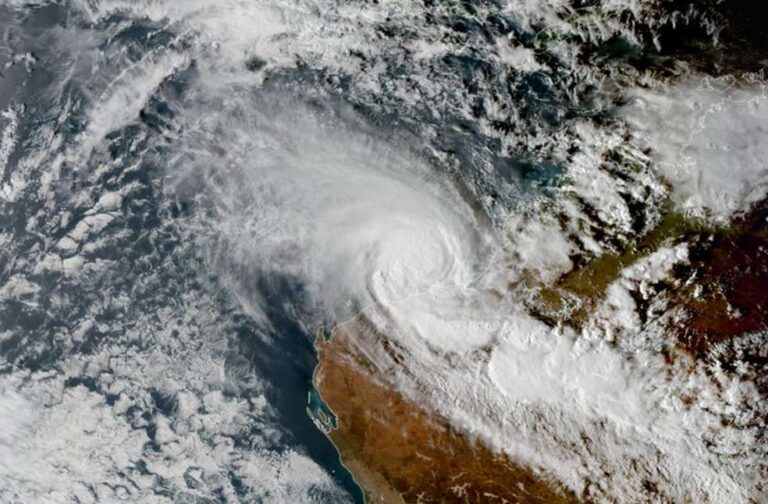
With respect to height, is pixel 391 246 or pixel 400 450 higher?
pixel 391 246

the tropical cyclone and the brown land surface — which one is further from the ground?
the tropical cyclone

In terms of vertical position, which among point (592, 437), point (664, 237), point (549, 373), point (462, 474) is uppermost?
point (664, 237)

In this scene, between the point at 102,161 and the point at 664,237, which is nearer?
the point at 664,237

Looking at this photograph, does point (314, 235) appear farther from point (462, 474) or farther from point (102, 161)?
point (462, 474)

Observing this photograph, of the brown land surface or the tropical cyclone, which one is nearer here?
the tropical cyclone

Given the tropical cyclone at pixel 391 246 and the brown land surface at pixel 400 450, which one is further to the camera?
the brown land surface at pixel 400 450

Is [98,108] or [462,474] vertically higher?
[98,108]

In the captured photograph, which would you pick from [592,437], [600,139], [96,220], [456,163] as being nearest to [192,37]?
[96,220]

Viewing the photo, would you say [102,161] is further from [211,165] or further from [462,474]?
[462,474]

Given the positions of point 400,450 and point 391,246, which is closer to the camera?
point 391,246

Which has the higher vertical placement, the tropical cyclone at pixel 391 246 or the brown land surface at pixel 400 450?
the tropical cyclone at pixel 391 246
